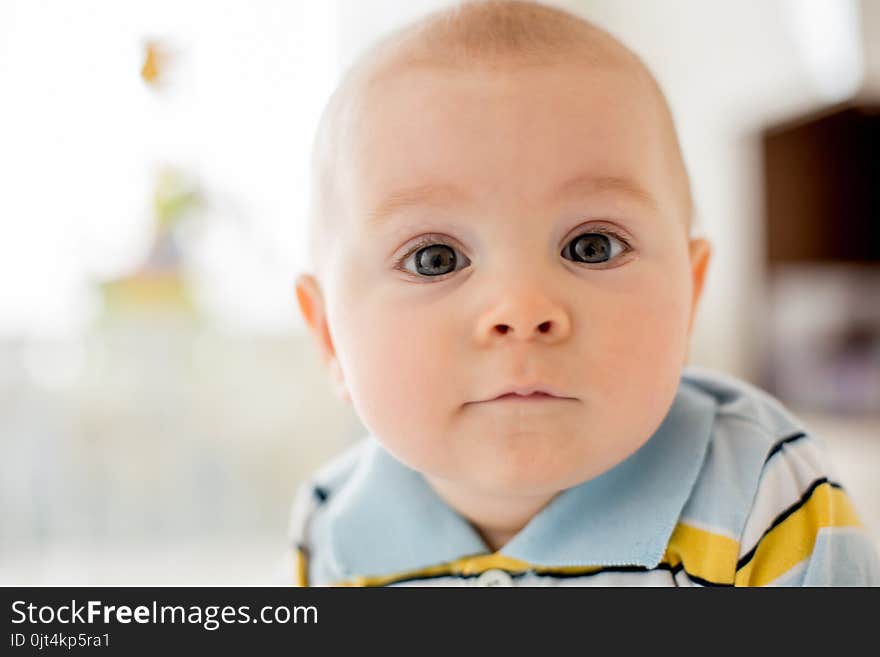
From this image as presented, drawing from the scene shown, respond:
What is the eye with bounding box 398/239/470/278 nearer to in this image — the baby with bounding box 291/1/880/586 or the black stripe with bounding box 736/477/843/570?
the baby with bounding box 291/1/880/586

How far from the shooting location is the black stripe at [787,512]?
64cm

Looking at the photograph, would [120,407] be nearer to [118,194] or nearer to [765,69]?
[118,194]

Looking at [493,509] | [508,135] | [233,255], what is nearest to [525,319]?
[508,135]

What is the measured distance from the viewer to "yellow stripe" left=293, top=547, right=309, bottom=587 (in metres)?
0.83

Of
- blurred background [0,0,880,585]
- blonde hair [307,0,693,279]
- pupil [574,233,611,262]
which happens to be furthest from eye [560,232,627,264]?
blurred background [0,0,880,585]

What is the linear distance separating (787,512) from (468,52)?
1.30 ft

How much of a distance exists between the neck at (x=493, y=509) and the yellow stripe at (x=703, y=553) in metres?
0.11

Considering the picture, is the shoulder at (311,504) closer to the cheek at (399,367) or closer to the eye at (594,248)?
the cheek at (399,367)

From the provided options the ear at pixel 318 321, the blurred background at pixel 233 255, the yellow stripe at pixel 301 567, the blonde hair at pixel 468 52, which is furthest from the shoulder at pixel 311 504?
the blurred background at pixel 233 255

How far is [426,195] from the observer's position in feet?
2.08

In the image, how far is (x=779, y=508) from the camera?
0.66 m

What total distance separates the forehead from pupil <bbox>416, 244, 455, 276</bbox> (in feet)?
0.14

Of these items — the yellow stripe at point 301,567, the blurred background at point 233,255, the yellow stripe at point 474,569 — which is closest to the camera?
the yellow stripe at point 474,569
